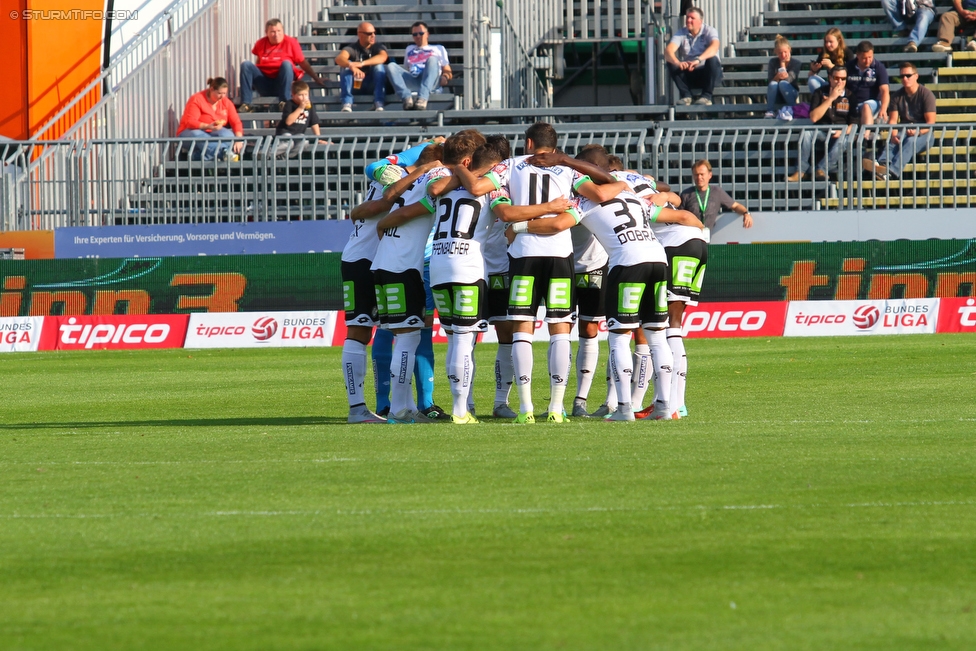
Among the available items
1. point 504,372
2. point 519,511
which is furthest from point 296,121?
point 519,511

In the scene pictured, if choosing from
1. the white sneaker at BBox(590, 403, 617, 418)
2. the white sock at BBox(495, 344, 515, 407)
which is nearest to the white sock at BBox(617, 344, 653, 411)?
the white sneaker at BBox(590, 403, 617, 418)

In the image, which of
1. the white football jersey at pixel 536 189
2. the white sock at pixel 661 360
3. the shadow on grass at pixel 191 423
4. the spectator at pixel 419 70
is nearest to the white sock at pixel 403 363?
the shadow on grass at pixel 191 423

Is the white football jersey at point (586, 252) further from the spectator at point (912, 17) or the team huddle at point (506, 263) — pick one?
the spectator at point (912, 17)

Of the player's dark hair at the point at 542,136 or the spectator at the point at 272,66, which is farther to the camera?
the spectator at the point at 272,66

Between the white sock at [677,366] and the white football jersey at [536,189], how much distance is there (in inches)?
47.6

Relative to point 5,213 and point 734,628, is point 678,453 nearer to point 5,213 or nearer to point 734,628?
point 734,628

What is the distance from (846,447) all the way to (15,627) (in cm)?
560

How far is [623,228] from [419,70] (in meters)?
20.0

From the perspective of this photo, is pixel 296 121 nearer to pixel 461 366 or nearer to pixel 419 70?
pixel 419 70

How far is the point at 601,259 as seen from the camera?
11297 millimetres

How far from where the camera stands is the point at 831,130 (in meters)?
25.2

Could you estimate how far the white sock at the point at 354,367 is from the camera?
10781 millimetres

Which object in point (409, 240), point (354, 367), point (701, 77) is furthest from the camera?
point (701, 77)

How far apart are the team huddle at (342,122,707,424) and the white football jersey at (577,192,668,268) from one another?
1 cm
